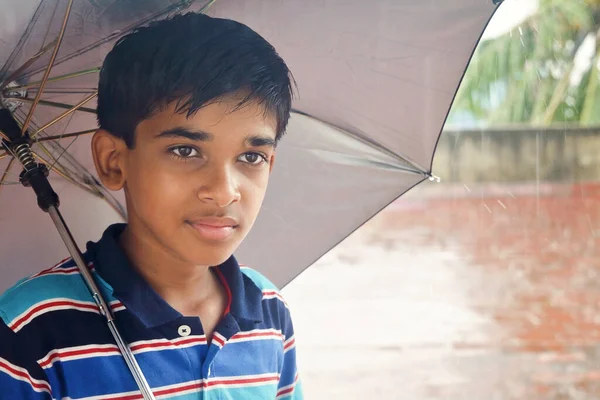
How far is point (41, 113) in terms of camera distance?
1.05m

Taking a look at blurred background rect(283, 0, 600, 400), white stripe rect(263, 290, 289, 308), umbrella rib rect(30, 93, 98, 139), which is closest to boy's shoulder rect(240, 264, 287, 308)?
white stripe rect(263, 290, 289, 308)

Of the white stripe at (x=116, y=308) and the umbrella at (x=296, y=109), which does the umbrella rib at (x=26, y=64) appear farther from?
the white stripe at (x=116, y=308)

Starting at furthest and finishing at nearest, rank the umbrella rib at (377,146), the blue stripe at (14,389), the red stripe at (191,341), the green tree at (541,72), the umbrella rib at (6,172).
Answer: the green tree at (541,72) < the umbrella rib at (377,146) < the umbrella rib at (6,172) < the red stripe at (191,341) < the blue stripe at (14,389)

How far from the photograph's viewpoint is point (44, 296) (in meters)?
0.89

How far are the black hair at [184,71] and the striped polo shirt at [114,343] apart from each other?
→ 18 centimetres

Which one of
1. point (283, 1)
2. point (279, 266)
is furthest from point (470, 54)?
point (279, 266)

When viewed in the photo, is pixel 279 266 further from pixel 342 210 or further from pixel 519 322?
pixel 519 322

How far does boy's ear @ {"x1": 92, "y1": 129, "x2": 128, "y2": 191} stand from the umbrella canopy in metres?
0.10

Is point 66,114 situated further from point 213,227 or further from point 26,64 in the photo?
point 213,227

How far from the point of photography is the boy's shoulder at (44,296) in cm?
87

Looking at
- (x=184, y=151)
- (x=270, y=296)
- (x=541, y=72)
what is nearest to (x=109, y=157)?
(x=184, y=151)

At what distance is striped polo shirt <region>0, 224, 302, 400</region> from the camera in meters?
0.86

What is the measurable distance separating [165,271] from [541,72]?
17.6ft

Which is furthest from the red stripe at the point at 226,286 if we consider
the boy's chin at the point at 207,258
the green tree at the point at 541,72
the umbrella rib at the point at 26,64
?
the green tree at the point at 541,72
